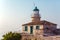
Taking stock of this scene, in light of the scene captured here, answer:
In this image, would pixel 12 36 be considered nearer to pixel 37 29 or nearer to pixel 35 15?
pixel 37 29

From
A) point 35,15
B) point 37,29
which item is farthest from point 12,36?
point 35,15

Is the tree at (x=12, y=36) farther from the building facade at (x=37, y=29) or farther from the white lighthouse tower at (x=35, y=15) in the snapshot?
the white lighthouse tower at (x=35, y=15)

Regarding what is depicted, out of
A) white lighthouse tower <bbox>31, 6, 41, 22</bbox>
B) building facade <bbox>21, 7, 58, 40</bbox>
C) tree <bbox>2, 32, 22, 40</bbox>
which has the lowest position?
tree <bbox>2, 32, 22, 40</bbox>

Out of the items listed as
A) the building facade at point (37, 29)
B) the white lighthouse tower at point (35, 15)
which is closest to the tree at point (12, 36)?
the building facade at point (37, 29)

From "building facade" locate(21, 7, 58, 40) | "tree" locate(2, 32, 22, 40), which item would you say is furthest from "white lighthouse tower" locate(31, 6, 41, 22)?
"tree" locate(2, 32, 22, 40)

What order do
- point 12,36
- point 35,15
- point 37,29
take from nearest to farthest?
point 12,36 < point 37,29 < point 35,15

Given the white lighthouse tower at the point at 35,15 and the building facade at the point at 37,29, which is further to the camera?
the white lighthouse tower at the point at 35,15

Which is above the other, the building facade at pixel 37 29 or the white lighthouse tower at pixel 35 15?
the white lighthouse tower at pixel 35 15

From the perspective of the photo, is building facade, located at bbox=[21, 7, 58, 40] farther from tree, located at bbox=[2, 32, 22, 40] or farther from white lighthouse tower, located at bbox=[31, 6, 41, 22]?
tree, located at bbox=[2, 32, 22, 40]

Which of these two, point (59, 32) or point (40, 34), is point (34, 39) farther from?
point (59, 32)

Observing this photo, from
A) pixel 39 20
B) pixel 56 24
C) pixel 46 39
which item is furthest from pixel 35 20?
pixel 46 39

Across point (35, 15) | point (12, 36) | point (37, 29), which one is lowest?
point (12, 36)

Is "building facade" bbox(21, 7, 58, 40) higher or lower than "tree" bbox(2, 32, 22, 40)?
higher

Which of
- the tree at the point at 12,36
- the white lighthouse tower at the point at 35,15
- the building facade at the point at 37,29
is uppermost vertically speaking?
the white lighthouse tower at the point at 35,15
